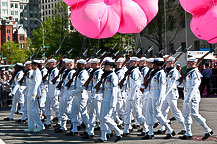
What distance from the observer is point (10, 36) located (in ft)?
422

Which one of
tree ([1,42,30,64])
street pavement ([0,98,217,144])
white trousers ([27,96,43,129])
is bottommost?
street pavement ([0,98,217,144])

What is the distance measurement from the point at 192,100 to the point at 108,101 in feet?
6.81

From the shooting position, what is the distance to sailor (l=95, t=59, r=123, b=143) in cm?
1048

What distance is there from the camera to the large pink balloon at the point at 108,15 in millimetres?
9205

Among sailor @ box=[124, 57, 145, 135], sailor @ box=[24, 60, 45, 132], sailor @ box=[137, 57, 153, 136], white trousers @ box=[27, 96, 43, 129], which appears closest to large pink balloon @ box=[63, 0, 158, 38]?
sailor @ box=[124, 57, 145, 135]

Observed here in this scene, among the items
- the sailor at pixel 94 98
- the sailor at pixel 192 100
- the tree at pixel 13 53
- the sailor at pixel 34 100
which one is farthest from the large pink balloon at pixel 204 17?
the tree at pixel 13 53

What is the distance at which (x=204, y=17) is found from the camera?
28.9 ft

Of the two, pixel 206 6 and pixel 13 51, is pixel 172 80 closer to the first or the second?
pixel 206 6

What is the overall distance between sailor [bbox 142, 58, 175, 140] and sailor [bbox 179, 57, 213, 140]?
0.52 meters

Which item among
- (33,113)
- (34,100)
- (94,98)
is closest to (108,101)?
(94,98)

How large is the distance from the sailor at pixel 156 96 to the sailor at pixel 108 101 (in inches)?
37.6

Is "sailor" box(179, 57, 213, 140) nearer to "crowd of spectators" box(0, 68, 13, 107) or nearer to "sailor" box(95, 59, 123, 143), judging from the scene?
"sailor" box(95, 59, 123, 143)

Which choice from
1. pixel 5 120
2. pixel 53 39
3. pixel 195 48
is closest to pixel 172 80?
pixel 5 120

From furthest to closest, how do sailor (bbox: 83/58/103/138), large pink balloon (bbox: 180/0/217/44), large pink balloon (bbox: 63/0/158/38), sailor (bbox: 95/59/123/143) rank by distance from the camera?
sailor (bbox: 83/58/103/138) < sailor (bbox: 95/59/123/143) < large pink balloon (bbox: 63/0/158/38) < large pink balloon (bbox: 180/0/217/44)
